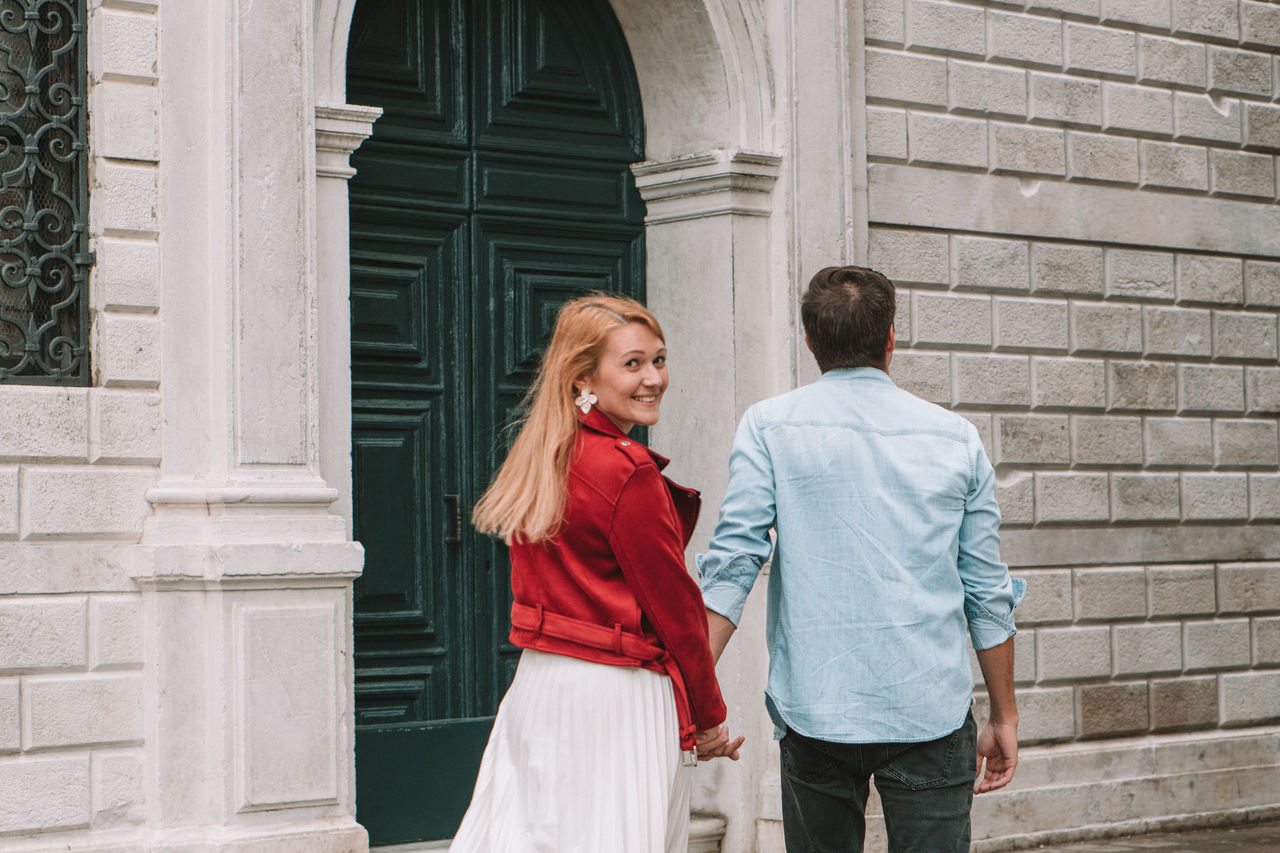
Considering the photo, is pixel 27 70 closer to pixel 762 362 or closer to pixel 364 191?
pixel 364 191

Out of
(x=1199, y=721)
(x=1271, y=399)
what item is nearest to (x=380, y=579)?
(x=1199, y=721)

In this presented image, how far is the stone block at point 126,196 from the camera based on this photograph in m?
6.23

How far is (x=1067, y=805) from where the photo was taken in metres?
8.66

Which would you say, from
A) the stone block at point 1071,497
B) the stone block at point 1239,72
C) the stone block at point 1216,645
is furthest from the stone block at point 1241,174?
the stone block at point 1216,645

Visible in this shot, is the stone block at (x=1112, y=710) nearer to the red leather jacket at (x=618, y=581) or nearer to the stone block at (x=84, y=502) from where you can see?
the stone block at (x=84, y=502)

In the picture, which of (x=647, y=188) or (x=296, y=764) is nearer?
(x=296, y=764)

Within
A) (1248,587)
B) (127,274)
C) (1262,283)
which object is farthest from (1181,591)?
(127,274)

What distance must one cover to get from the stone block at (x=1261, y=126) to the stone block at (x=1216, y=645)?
104 inches

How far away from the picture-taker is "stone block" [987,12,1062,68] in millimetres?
8703

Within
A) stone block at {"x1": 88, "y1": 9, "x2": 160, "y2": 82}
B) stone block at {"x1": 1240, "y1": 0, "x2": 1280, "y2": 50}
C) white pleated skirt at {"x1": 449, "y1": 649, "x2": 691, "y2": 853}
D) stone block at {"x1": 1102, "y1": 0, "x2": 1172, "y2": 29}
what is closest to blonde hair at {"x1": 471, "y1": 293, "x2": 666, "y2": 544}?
white pleated skirt at {"x1": 449, "y1": 649, "x2": 691, "y2": 853}

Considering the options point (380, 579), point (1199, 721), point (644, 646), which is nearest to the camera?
point (644, 646)

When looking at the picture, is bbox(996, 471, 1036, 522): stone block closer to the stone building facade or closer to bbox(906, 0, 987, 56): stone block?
the stone building facade

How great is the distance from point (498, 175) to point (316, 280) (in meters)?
1.39

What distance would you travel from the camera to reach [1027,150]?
28.9 ft
